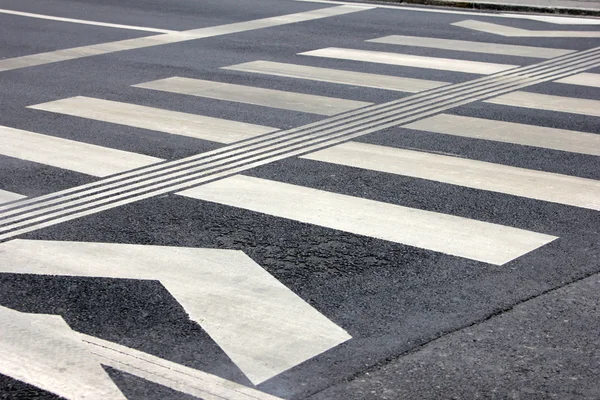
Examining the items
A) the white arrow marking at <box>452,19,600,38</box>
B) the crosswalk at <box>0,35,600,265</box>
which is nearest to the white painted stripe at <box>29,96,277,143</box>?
the crosswalk at <box>0,35,600,265</box>

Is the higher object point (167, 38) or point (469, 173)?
point (167, 38)

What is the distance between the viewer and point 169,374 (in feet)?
16.1

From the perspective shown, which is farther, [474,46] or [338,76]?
[474,46]

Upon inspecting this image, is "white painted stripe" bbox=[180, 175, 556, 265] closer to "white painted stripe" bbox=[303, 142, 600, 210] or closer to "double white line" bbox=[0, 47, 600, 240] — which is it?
"double white line" bbox=[0, 47, 600, 240]

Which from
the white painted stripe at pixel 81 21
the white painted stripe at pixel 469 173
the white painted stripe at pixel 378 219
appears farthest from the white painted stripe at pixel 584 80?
the white painted stripe at pixel 81 21

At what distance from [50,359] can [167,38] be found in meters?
10.0

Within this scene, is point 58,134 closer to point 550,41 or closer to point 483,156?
point 483,156

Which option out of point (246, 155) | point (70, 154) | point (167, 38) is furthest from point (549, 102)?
point (167, 38)

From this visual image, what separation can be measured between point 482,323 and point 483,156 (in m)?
3.40

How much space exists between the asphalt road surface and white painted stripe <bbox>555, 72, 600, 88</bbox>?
5 centimetres

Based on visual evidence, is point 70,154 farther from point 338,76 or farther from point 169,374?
point 169,374

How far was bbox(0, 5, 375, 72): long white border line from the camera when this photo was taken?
1329 cm

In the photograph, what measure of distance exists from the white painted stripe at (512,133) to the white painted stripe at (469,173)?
77cm

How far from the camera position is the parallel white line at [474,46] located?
1304 centimetres
